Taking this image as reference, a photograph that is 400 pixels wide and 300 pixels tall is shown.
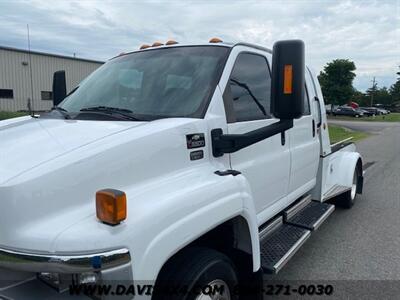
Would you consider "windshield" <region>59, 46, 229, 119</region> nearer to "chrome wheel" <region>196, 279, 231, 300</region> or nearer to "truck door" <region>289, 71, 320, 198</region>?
"chrome wheel" <region>196, 279, 231, 300</region>

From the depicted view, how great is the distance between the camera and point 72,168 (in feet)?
6.46

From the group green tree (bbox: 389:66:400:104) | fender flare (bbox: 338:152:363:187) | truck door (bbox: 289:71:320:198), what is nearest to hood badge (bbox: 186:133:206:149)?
truck door (bbox: 289:71:320:198)

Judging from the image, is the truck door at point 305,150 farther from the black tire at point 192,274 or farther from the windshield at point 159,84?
the black tire at point 192,274

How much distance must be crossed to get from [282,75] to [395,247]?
11.0 feet

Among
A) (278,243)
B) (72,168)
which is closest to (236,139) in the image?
(72,168)

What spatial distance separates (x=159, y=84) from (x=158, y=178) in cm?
97

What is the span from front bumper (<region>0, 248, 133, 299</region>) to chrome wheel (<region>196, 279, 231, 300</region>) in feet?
2.09

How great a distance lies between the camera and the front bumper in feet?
5.72

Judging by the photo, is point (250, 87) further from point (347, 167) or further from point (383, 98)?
point (383, 98)

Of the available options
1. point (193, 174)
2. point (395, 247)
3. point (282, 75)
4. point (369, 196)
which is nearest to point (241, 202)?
point (193, 174)

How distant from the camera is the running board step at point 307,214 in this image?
4.05 meters

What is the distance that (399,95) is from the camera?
317 feet

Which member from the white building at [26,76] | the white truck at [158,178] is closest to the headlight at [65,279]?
the white truck at [158,178]

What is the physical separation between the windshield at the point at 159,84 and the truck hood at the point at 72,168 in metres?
0.25
